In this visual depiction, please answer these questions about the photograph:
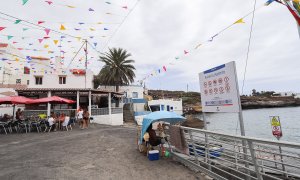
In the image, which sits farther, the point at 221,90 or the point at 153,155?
the point at 153,155

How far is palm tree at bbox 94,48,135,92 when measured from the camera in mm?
32000

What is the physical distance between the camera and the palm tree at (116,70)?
32.0 meters

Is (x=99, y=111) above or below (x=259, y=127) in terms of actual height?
above

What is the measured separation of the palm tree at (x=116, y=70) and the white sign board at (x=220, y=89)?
27.6 m

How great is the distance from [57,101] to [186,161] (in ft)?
43.9

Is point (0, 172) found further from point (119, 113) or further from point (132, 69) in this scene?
point (132, 69)

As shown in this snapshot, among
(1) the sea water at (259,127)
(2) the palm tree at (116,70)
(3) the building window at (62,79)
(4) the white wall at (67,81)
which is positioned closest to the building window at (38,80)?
(4) the white wall at (67,81)

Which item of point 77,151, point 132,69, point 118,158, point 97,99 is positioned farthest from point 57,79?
point 118,158

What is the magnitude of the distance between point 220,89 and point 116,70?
29249 millimetres

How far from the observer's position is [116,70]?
3269 cm

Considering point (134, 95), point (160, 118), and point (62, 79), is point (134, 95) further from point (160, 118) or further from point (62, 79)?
point (160, 118)

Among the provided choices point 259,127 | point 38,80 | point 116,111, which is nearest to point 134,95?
point 116,111

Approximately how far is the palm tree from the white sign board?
90.6 ft

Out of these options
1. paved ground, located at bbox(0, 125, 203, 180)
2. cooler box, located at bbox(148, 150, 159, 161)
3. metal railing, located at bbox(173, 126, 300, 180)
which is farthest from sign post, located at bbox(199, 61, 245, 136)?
cooler box, located at bbox(148, 150, 159, 161)
